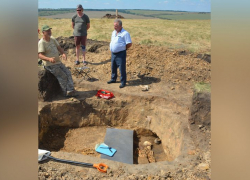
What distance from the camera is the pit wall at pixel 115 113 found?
5.90m

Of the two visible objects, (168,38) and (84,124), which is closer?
(84,124)

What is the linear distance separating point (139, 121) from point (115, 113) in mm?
664

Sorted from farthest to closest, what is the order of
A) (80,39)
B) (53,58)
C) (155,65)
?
(155,65) < (80,39) < (53,58)

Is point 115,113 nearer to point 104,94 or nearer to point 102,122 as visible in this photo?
point 102,122

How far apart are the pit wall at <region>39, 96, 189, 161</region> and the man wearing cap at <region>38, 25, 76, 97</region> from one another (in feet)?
1.51

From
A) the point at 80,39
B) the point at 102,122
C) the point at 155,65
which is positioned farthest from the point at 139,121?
the point at 80,39

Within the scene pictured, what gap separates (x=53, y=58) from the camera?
553 centimetres

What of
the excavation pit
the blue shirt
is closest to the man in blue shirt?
the blue shirt

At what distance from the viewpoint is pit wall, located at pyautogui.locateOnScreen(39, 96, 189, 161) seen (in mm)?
5898

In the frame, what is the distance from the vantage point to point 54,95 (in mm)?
6246

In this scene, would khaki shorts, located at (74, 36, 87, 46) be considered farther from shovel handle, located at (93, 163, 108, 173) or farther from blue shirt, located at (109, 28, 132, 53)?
shovel handle, located at (93, 163, 108, 173)
